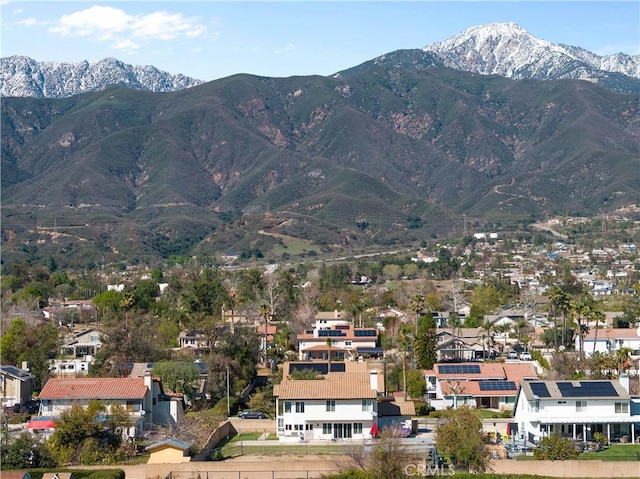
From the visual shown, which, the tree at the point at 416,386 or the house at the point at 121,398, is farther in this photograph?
the tree at the point at 416,386

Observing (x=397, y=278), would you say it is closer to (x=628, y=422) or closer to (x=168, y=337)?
(x=168, y=337)

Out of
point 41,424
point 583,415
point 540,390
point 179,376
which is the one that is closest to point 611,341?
point 540,390

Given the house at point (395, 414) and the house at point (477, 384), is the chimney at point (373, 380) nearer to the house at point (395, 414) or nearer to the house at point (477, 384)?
the house at point (395, 414)

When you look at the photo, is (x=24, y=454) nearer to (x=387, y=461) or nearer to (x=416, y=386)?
(x=387, y=461)

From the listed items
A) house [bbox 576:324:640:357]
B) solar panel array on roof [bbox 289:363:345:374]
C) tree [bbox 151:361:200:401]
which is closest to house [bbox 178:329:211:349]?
tree [bbox 151:361:200:401]

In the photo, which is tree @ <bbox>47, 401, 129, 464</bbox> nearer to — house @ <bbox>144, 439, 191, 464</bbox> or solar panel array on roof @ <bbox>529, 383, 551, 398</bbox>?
house @ <bbox>144, 439, 191, 464</bbox>

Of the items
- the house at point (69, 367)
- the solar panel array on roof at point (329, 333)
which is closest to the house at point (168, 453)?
the house at point (69, 367)
